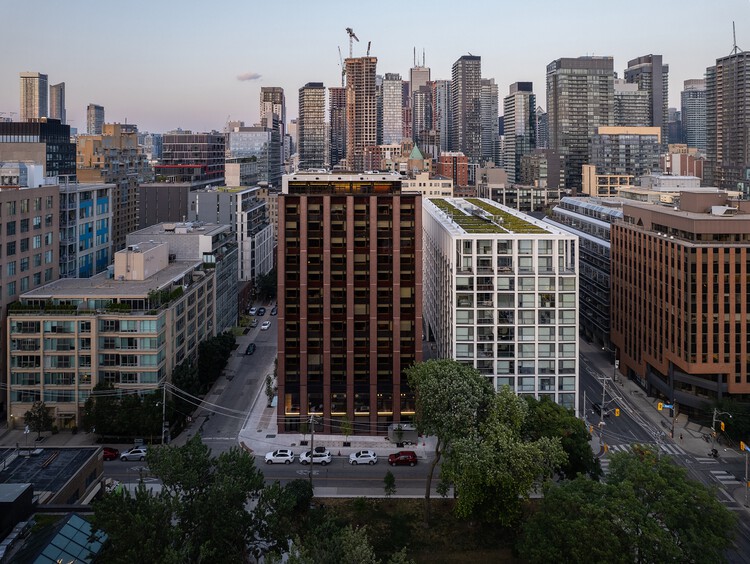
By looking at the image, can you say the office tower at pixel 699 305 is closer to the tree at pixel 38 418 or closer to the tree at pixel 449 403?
the tree at pixel 449 403

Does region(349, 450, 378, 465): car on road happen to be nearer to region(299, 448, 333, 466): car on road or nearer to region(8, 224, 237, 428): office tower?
region(299, 448, 333, 466): car on road

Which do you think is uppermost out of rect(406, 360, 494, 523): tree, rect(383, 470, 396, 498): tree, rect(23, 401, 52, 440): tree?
rect(406, 360, 494, 523): tree

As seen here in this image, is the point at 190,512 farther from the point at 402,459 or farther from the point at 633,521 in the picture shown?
the point at 402,459

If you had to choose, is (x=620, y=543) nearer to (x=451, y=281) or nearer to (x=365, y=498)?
(x=365, y=498)

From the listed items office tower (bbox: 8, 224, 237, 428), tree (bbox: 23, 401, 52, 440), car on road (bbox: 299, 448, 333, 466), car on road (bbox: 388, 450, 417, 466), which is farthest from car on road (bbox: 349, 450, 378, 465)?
tree (bbox: 23, 401, 52, 440)

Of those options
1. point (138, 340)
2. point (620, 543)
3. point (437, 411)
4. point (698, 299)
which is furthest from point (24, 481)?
point (698, 299)

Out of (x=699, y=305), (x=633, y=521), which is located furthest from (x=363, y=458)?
(x=699, y=305)
